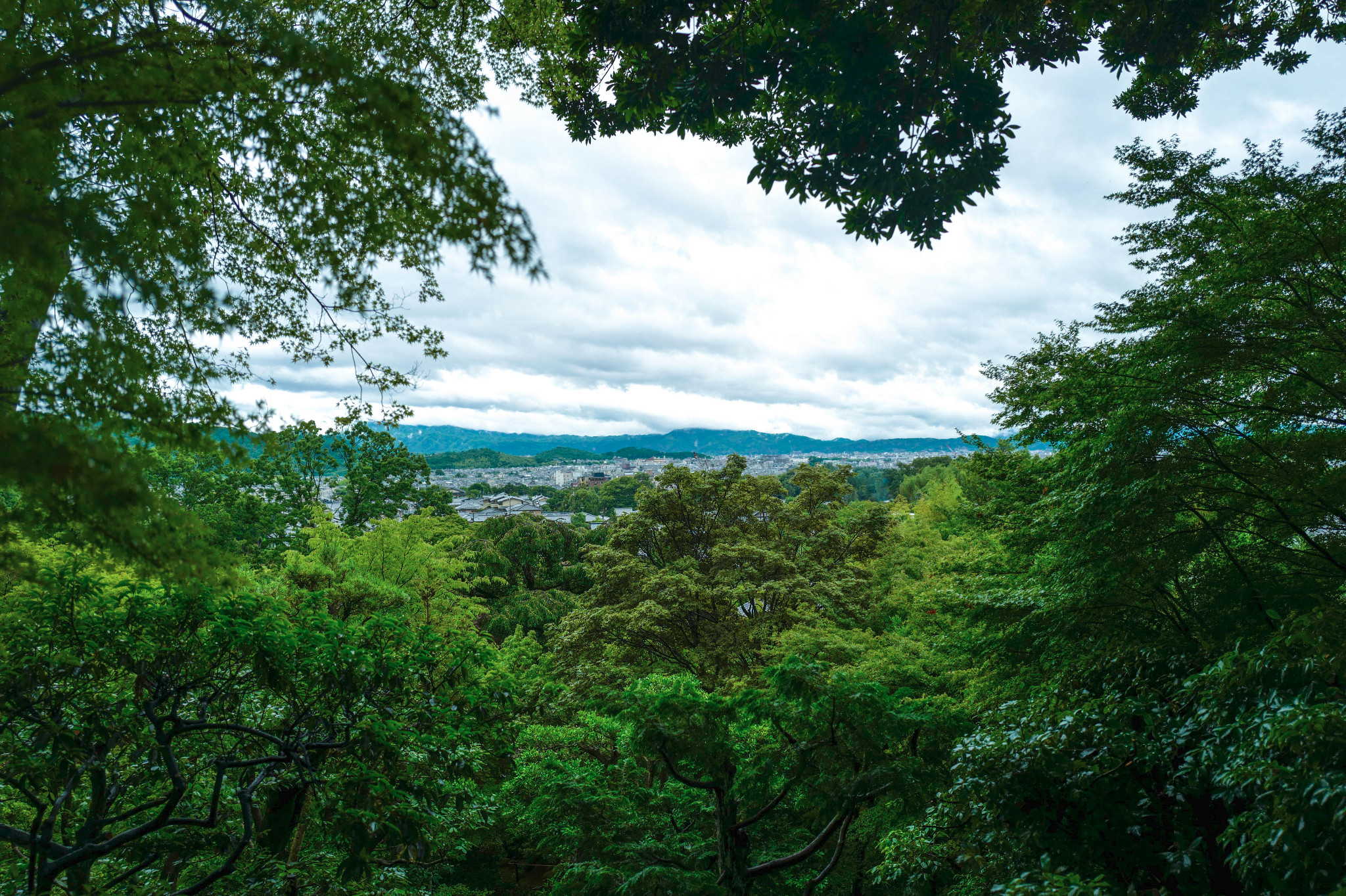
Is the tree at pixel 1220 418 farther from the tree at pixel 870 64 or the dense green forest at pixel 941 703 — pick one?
the tree at pixel 870 64

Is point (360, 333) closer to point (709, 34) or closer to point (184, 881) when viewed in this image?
point (709, 34)

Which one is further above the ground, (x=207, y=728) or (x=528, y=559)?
(x=207, y=728)

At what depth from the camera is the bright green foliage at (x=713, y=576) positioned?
12312 mm

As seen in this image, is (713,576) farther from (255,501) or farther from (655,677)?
(255,501)

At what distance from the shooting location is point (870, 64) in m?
5.11

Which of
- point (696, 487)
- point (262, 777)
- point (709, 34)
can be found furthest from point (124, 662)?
point (696, 487)

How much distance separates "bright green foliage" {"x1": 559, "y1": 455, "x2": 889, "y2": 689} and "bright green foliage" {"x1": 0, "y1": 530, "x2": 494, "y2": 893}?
23.5 feet

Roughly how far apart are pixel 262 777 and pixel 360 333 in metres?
3.22

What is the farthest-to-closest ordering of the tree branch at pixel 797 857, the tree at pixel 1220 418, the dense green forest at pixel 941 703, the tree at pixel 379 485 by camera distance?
1. the tree at pixel 379 485
2. the tree branch at pixel 797 857
3. the tree at pixel 1220 418
4. the dense green forest at pixel 941 703

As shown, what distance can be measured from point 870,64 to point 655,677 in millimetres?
7653

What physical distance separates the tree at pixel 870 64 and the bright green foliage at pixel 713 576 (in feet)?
27.7

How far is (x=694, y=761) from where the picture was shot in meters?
6.01

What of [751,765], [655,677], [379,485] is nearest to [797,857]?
[751,765]

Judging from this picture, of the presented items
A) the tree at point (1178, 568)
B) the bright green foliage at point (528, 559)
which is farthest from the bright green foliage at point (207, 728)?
the bright green foliage at point (528, 559)
